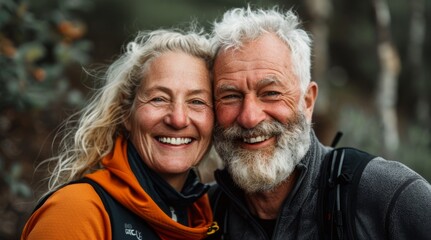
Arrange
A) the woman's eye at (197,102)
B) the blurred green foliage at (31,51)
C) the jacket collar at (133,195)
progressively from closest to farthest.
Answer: the jacket collar at (133,195) → the woman's eye at (197,102) → the blurred green foliage at (31,51)

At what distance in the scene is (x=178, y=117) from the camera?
348cm

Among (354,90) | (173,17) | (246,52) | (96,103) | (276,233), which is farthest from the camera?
(354,90)

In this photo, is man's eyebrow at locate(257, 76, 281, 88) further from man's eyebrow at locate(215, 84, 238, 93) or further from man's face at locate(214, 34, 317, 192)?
man's eyebrow at locate(215, 84, 238, 93)

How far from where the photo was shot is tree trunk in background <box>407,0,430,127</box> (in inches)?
444

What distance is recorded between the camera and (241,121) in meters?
3.45

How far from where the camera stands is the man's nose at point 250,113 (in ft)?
11.2

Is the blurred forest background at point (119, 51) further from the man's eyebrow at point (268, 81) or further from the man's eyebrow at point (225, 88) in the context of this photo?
the man's eyebrow at point (268, 81)

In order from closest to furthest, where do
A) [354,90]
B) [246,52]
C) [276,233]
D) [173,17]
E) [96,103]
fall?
1. [276,233]
2. [246,52]
3. [96,103]
4. [173,17]
5. [354,90]

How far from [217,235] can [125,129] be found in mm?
915

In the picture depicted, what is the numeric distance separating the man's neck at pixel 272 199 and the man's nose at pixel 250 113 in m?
0.43

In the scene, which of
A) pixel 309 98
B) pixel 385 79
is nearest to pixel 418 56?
pixel 385 79

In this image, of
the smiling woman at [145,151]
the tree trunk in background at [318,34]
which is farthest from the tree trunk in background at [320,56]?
the smiling woman at [145,151]

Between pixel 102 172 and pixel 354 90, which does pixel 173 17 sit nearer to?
pixel 354 90

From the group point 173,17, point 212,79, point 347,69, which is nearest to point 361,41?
point 347,69
